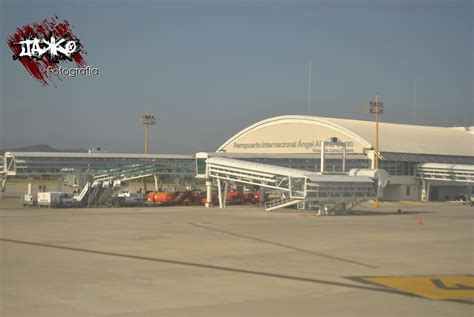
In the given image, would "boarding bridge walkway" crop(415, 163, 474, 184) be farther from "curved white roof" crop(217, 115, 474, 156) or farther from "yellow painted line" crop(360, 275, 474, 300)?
"yellow painted line" crop(360, 275, 474, 300)

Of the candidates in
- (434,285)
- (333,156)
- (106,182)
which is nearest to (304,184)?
(106,182)

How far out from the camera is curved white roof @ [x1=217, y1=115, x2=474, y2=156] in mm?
113438

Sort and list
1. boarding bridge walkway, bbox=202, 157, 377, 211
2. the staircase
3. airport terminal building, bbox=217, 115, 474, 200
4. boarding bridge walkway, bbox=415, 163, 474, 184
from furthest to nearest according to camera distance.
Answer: airport terminal building, bbox=217, 115, 474, 200 < boarding bridge walkway, bbox=415, 163, 474, 184 < the staircase < boarding bridge walkway, bbox=202, 157, 377, 211

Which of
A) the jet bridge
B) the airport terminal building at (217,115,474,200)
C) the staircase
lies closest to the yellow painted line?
the jet bridge

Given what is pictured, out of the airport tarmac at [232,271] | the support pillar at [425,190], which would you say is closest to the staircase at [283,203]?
the airport tarmac at [232,271]

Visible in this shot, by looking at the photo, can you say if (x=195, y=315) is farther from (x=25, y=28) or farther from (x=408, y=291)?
(x=25, y=28)

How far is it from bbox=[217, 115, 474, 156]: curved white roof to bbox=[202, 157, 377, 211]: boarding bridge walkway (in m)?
38.9

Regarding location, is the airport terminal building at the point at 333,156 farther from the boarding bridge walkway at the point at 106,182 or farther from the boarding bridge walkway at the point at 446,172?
the boarding bridge walkway at the point at 106,182

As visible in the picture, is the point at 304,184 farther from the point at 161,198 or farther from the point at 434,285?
the point at 434,285

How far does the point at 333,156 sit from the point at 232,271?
82.5m

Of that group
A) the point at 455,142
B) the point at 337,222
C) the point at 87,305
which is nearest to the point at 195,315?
the point at 87,305

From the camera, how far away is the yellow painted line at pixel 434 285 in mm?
22219

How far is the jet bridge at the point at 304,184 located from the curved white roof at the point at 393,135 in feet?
126

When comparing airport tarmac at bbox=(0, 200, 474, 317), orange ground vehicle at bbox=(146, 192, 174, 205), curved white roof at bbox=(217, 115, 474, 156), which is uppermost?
curved white roof at bbox=(217, 115, 474, 156)
